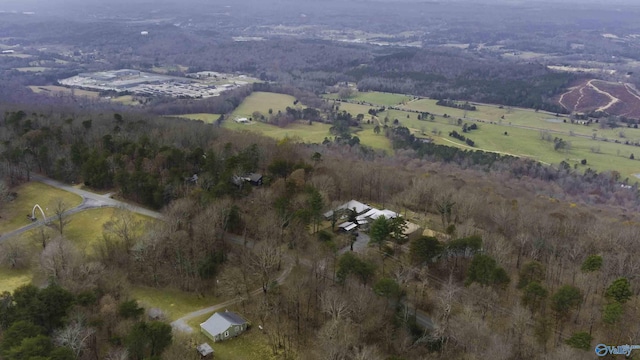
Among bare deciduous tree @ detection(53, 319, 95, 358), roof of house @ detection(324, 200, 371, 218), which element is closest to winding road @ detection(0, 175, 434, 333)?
roof of house @ detection(324, 200, 371, 218)

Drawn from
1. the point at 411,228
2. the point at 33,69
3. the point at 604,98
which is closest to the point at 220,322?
the point at 411,228

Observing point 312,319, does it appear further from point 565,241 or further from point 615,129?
point 615,129

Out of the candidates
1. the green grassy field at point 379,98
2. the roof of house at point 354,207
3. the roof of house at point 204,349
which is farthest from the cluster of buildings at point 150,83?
the roof of house at point 204,349

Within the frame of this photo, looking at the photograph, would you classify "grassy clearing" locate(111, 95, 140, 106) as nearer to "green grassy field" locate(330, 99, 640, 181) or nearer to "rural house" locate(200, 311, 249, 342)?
"green grassy field" locate(330, 99, 640, 181)

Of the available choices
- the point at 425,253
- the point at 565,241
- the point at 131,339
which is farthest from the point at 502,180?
the point at 131,339

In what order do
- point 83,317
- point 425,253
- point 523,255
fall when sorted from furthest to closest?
point 523,255, point 425,253, point 83,317

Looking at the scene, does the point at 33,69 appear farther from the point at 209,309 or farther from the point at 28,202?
the point at 209,309
